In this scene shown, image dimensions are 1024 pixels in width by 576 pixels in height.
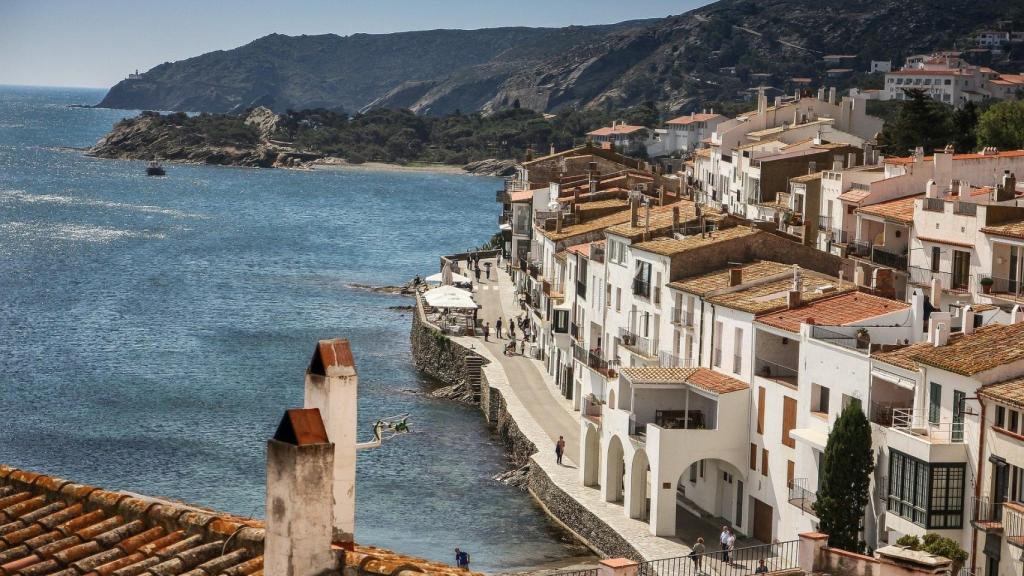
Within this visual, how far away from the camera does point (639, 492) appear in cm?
4238

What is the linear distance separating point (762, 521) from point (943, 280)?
1294 cm

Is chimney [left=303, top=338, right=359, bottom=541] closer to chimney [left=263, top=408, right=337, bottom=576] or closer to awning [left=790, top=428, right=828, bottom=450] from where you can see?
chimney [left=263, top=408, right=337, bottom=576]

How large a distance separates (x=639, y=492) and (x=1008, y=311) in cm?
1036

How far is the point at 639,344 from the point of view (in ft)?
167

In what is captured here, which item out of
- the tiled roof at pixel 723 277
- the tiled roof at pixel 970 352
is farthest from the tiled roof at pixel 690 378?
the tiled roof at pixel 970 352

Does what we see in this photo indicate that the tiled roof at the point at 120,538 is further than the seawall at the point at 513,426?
No

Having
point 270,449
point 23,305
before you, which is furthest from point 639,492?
point 23,305

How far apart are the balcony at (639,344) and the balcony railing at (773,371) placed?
7754 mm

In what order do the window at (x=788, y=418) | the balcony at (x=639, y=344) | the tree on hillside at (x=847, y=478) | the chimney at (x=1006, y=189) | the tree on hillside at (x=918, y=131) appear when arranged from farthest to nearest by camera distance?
the tree on hillside at (x=918, y=131) < the chimney at (x=1006, y=189) < the balcony at (x=639, y=344) < the window at (x=788, y=418) < the tree on hillside at (x=847, y=478)

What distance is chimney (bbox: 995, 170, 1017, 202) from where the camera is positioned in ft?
175

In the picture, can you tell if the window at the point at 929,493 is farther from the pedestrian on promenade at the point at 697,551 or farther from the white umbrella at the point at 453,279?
the white umbrella at the point at 453,279

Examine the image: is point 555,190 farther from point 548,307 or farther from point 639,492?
point 639,492

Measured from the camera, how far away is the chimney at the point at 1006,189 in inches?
2101

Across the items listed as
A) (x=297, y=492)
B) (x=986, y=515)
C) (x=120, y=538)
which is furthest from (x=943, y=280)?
(x=297, y=492)
